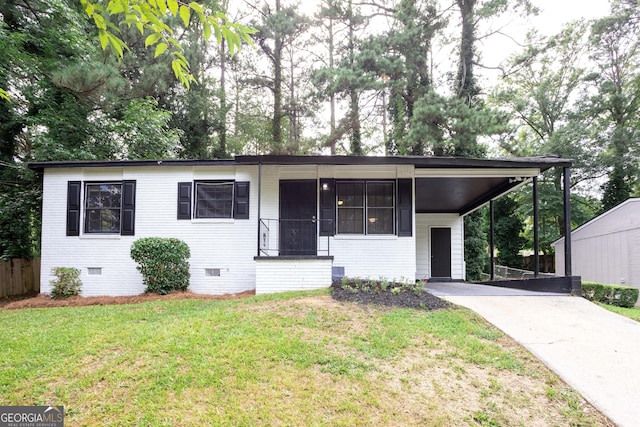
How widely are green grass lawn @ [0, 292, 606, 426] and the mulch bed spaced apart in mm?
603

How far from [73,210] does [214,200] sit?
3519 millimetres

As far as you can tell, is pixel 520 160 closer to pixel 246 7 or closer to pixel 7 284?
pixel 7 284

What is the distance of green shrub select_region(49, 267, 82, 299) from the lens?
765cm

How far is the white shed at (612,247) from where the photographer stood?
10.3 metres

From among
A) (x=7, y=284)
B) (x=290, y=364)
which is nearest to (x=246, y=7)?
(x=7, y=284)

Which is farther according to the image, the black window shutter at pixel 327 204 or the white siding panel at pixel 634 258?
the white siding panel at pixel 634 258

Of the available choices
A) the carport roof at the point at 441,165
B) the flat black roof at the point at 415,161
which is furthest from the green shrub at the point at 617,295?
the flat black roof at the point at 415,161

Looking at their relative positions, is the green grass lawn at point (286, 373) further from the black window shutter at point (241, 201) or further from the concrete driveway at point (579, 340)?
the black window shutter at point (241, 201)

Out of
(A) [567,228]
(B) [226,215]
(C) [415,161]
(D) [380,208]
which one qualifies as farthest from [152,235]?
(A) [567,228]

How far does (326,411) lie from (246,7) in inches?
797

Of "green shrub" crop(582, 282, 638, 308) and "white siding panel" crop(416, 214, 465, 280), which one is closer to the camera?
"green shrub" crop(582, 282, 638, 308)

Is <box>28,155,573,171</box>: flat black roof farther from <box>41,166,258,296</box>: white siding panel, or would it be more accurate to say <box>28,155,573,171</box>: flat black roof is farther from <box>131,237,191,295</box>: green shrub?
<box>131,237,191,295</box>: green shrub

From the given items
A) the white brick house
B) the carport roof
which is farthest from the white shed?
the white brick house

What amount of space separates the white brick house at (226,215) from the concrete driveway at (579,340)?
2251 millimetres
